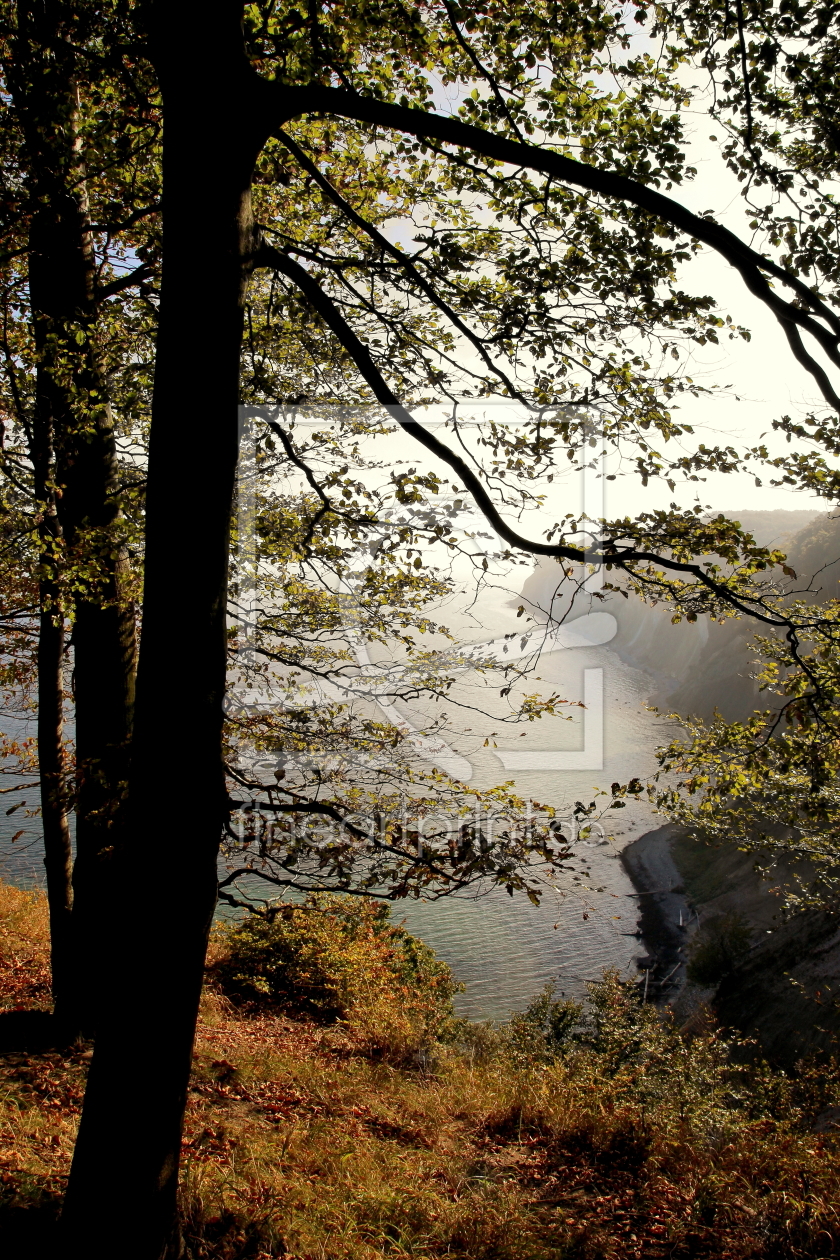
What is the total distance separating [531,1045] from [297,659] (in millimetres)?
8987

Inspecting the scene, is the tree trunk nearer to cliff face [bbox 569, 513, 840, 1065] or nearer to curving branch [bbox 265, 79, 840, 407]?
curving branch [bbox 265, 79, 840, 407]

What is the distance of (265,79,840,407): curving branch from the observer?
2.44 metres

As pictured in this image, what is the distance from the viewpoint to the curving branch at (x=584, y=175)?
8.00ft

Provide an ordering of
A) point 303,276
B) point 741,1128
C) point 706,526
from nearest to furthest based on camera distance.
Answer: point 303,276 < point 706,526 < point 741,1128

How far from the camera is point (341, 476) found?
4945mm

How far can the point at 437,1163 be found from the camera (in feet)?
16.6

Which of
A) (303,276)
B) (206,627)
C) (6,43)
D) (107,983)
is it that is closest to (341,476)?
(303,276)

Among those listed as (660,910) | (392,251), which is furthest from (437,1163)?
(660,910)

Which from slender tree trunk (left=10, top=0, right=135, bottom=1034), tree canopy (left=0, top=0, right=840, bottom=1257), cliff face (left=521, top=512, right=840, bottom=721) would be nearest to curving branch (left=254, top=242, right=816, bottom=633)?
tree canopy (left=0, top=0, right=840, bottom=1257)

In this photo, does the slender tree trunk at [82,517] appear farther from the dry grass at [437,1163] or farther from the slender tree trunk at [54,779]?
the dry grass at [437,1163]

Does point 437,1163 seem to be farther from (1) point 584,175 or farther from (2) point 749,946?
(2) point 749,946

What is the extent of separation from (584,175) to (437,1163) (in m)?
6.01

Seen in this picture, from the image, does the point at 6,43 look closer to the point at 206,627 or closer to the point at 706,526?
the point at 206,627

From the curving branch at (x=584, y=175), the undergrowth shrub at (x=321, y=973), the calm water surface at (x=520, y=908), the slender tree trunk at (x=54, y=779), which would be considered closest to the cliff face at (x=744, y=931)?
the calm water surface at (x=520, y=908)
